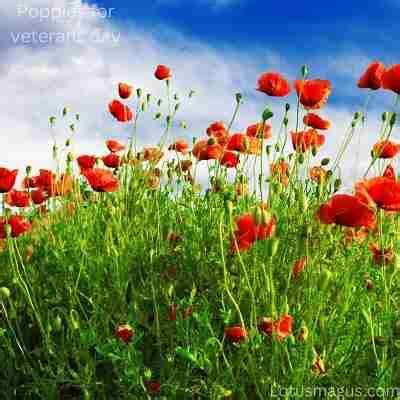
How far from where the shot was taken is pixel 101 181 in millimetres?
3223

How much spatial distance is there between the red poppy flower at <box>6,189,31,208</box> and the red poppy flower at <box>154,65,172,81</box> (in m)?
1.01

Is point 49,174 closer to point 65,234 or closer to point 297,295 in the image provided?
point 65,234

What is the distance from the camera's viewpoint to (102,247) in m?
3.43

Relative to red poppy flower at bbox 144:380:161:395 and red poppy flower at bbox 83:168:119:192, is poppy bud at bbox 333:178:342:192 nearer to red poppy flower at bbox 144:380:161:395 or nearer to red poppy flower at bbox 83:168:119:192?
red poppy flower at bbox 83:168:119:192

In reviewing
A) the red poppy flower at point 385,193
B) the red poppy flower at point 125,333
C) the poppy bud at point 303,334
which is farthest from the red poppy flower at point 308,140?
the red poppy flower at point 125,333

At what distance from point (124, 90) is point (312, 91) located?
1.31 meters

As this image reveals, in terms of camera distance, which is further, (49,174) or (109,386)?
(49,174)

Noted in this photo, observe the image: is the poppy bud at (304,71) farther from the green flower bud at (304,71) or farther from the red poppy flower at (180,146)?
the red poppy flower at (180,146)

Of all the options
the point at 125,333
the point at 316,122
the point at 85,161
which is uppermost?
the point at 316,122

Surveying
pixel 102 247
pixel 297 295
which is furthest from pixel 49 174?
pixel 297 295

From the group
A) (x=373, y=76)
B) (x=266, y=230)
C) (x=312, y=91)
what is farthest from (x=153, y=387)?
(x=373, y=76)

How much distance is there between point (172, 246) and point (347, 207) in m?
1.03

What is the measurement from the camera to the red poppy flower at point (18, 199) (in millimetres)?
3893

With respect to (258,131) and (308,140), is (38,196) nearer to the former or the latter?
(258,131)
